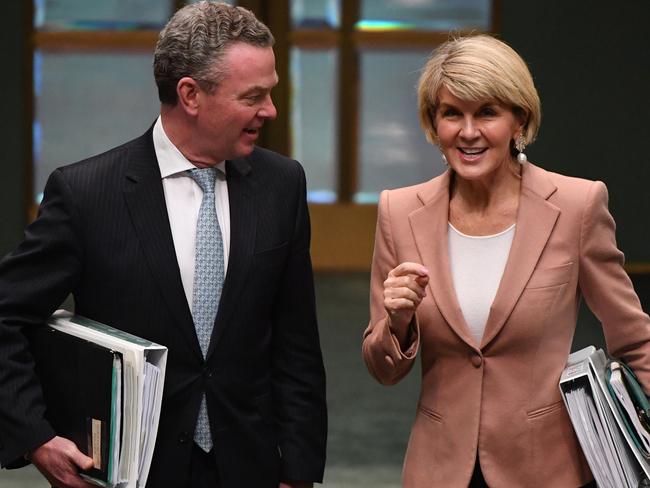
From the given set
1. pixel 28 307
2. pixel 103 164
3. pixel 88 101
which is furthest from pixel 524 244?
pixel 88 101

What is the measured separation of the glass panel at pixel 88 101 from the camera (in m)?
9.98

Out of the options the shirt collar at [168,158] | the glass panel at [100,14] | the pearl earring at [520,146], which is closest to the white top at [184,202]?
the shirt collar at [168,158]

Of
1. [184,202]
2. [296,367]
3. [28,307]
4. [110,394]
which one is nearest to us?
[110,394]

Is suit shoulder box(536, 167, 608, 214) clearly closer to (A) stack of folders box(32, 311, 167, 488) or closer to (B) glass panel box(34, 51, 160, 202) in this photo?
(A) stack of folders box(32, 311, 167, 488)

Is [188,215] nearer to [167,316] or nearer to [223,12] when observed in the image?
[167,316]

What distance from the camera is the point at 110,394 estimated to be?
2469mm

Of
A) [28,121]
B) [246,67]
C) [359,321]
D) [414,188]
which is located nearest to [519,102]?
[414,188]

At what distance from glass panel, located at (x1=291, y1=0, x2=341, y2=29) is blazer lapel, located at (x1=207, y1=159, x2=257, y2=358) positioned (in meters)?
7.29

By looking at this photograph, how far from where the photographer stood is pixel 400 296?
2.49m

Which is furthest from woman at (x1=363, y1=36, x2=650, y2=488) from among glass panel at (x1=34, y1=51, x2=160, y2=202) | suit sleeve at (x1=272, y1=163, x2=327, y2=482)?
glass panel at (x1=34, y1=51, x2=160, y2=202)

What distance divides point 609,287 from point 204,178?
860mm

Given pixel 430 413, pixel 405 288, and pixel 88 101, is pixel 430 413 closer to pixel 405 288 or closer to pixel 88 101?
pixel 405 288

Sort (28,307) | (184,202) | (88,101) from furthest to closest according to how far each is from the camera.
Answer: (88,101), (184,202), (28,307)

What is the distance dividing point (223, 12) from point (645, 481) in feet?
4.14
